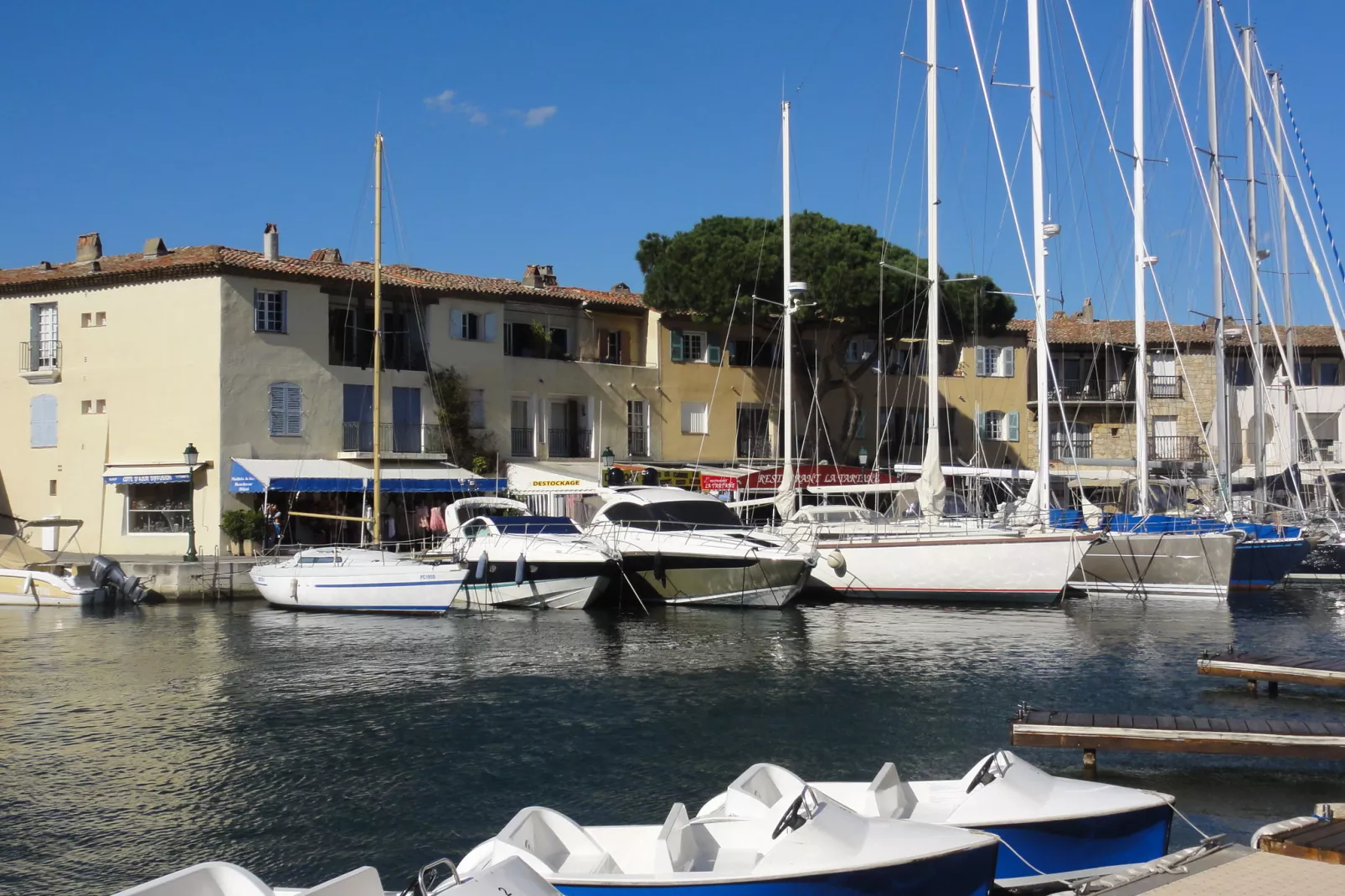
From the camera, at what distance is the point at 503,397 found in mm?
46875

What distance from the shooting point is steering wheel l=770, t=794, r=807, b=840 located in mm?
9836

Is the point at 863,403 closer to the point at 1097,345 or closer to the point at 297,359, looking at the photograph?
the point at 1097,345

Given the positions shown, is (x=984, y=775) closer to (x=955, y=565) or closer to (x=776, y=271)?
(x=955, y=565)

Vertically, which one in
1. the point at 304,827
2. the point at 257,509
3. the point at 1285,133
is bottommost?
the point at 304,827

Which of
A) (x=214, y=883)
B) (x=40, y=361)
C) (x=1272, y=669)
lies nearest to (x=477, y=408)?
(x=40, y=361)

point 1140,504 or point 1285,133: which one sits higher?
point 1285,133

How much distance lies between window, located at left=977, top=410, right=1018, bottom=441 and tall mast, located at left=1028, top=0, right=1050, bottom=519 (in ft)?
64.2

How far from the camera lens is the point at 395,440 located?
44.0 meters

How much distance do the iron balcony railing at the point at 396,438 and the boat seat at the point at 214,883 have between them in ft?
116

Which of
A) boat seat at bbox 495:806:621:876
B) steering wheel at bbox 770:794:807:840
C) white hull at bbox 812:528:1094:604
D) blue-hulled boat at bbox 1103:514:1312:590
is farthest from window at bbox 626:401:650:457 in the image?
steering wheel at bbox 770:794:807:840

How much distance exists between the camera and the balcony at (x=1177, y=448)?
57406 millimetres

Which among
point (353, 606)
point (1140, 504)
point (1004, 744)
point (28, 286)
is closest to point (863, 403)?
point (1140, 504)

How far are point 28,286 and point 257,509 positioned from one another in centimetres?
1202

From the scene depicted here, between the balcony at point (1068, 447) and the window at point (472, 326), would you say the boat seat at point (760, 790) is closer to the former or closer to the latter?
the window at point (472, 326)
